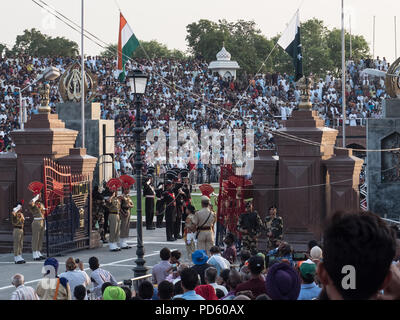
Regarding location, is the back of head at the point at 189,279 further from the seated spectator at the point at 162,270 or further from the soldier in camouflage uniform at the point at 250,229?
the soldier in camouflage uniform at the point at 250,229

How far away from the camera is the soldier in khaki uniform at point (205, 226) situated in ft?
56.1

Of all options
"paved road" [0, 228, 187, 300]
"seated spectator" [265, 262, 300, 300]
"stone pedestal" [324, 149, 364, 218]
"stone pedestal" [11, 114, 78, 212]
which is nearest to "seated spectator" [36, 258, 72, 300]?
"seated spectator" [265, 262, 300, 300]

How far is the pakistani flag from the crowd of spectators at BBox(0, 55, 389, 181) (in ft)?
60.2

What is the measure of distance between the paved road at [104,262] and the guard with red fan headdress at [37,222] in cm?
28

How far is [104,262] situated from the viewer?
18578 millimetres

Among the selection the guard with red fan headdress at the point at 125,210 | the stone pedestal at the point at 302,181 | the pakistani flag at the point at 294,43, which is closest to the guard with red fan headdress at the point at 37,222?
the guard with red fan headdress at the point at 125,210

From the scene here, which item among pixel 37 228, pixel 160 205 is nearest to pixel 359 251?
pixel 37 228

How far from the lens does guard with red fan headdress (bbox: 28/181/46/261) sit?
18.7 meters

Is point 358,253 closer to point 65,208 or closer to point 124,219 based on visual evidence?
point 65,208

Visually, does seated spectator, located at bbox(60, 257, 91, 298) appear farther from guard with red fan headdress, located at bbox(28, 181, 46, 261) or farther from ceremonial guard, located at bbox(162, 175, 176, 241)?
ceremonial guard, located at bbox(162, 175, 176, 241)

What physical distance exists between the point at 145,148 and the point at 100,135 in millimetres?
17767

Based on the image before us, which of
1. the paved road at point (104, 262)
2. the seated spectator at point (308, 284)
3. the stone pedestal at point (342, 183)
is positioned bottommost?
the paved road at point (104, 262)

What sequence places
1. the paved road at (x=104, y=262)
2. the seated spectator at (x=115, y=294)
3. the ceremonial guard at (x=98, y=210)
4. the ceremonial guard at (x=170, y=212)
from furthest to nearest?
1. the ceremonial guard at (x=170, y=212)
2. the ceremonial guard at (x=98, y=210)
3. the paved road at (x=104, y=262)
4. the seated spectator at (x=115, y=294)
